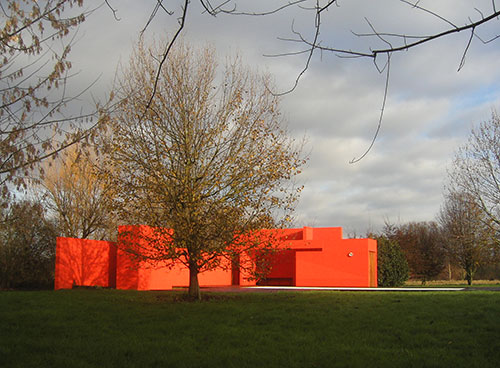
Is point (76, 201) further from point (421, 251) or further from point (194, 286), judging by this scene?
point (421, 251)

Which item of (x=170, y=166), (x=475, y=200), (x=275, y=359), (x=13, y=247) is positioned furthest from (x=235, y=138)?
(x=475, y=200)

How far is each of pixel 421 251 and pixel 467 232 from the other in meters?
13.0

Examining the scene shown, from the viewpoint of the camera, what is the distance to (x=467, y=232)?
31.8 meters

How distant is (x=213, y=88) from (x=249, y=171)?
3021 millimetres

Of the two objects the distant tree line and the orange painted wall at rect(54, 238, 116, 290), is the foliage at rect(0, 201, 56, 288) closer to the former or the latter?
the orange painted wall at rect(54, 238, 116, 290)

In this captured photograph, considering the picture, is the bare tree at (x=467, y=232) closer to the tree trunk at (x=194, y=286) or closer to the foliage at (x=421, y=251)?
the foliage at (x=421, y=251)

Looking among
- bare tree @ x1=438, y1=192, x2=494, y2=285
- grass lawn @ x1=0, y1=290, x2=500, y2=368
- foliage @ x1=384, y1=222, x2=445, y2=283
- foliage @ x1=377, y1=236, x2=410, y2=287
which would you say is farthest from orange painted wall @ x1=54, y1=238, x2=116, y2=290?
foliage @ x1=384, y1=222, x2=445, y2=283

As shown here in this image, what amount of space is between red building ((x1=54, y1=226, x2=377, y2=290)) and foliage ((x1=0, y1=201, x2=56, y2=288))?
11.0ft

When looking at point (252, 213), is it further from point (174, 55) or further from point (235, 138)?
point (174, 55)

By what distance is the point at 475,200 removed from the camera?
86.9 feet

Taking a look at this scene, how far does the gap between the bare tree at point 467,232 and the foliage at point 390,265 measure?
3688mm

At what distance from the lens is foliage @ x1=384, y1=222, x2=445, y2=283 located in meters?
41.0

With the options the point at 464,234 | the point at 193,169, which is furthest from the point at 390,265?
the point at 193,169

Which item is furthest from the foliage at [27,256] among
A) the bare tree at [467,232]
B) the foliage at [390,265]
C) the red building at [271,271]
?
the bare tree at [467,232]
